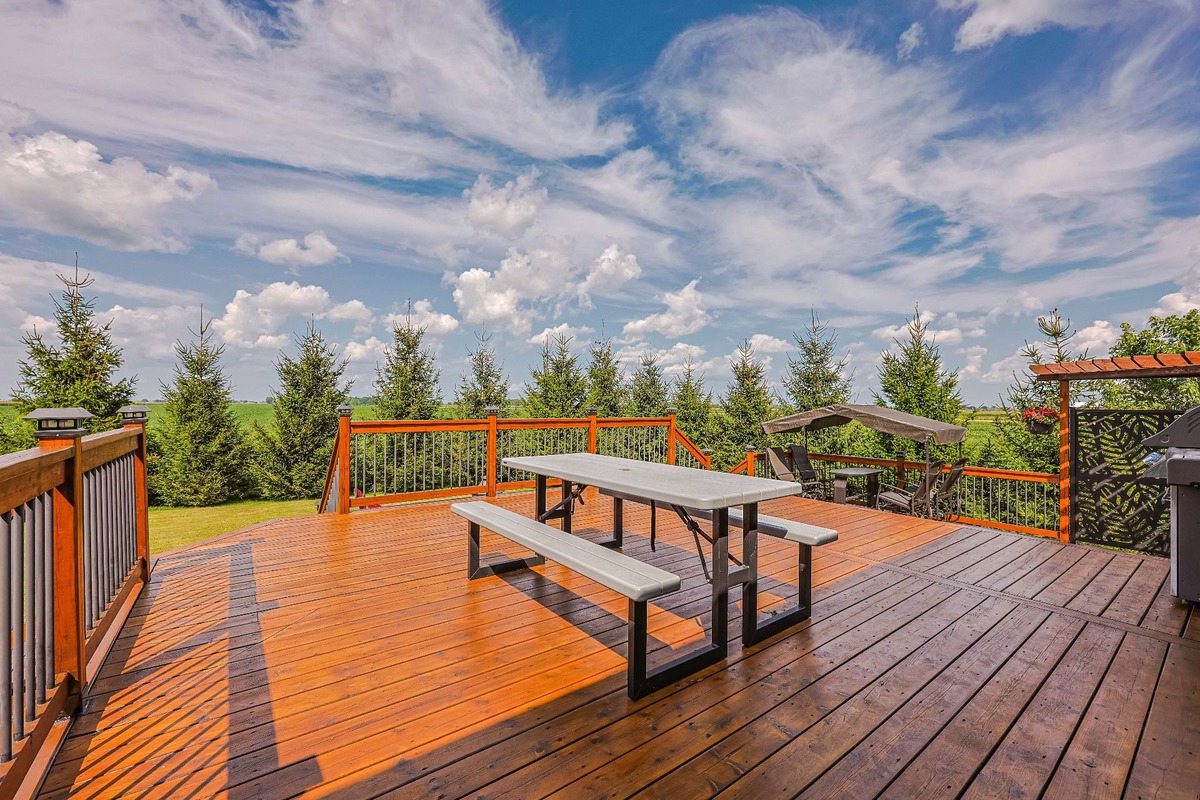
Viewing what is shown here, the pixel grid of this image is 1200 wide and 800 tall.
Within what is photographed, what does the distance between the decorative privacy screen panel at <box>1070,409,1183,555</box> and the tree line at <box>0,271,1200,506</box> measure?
646 cm

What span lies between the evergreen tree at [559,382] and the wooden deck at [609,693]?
10197mm

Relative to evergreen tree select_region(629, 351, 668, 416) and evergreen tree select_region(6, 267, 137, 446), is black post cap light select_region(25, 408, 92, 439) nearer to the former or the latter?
evergreen tree select_region(6, 267, 137, 446)

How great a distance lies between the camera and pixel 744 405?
550 inches

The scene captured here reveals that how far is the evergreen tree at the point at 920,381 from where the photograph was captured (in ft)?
35.6

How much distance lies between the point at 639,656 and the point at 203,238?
61.3 ft

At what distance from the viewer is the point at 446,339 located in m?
13.9

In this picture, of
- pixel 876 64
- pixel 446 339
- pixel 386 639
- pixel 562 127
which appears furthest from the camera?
pixel 446 339

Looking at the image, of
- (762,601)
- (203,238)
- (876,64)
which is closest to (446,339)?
(203,238)

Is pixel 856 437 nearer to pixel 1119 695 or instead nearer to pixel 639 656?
pixel 1119 695

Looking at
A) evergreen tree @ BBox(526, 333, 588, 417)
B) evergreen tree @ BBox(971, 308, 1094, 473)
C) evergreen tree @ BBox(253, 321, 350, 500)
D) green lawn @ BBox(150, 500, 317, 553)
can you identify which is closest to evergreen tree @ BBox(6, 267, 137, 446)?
green lawn @ BBox(150, 500, 317, 553)

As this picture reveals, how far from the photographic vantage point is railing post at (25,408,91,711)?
6.05 ft

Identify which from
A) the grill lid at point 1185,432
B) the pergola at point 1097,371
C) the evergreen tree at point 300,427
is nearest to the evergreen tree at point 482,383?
the evergreen tree at point 300,427

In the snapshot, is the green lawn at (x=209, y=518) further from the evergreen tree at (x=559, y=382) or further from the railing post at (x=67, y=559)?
the railing post at (x=67, y=559)

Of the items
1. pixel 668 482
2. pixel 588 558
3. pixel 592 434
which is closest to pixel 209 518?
pixel 592 434
